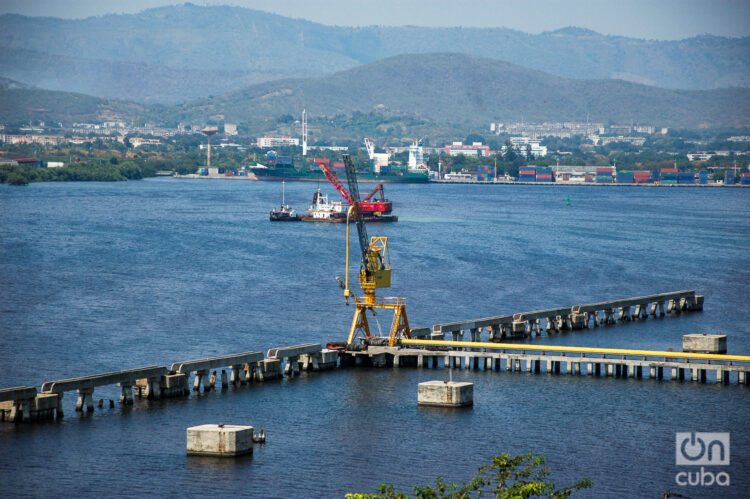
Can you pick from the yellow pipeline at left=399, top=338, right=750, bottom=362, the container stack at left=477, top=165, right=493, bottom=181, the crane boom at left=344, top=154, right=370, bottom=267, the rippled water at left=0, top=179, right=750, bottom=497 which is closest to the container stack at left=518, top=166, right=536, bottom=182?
the container stack at left=477, top=165, right=493, bottom=181

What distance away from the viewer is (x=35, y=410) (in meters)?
26.9

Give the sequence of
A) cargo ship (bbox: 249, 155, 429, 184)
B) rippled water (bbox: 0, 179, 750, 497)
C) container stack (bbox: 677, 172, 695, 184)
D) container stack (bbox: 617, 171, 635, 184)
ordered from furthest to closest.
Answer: container stack (bbox: 617, 171, 635, 184)
container stack (bbox: 677, 172, 695, 184)
cargo ship (bbox: 249, 155, 429, 184)
rippled water (bbox: 0, 179, 750, 497)

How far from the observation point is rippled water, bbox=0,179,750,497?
24312mm

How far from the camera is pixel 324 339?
125 feet

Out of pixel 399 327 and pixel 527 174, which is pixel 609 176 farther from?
pixel 399 327

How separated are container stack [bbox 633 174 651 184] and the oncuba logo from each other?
154817mm

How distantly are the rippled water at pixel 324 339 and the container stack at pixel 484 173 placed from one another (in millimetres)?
98000

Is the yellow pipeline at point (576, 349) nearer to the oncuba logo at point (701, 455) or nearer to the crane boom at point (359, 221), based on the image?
the crane boom at point (359, 221)

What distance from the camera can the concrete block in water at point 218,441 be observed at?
24.5m

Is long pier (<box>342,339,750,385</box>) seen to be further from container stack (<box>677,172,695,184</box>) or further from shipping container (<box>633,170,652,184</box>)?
shipping container (<box>633,170,652,184</box>)

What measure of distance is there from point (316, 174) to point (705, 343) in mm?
129755

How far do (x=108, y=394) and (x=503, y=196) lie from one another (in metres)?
110

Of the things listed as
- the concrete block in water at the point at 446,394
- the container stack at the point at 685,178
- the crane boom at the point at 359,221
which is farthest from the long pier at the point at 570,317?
the container stack at the point at 685,178

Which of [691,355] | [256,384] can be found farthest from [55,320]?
[691,355]
